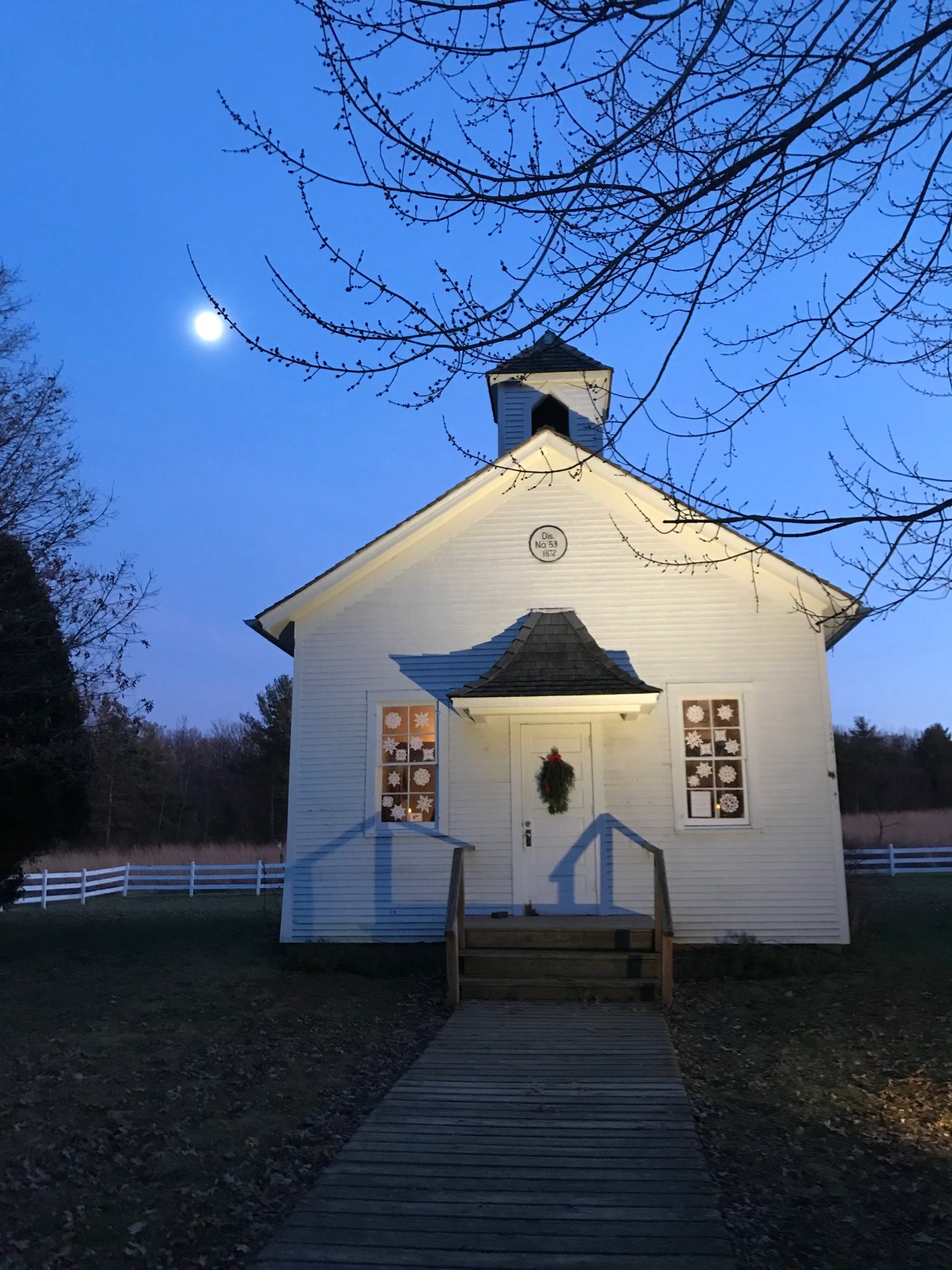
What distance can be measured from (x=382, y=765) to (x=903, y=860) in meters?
20.4

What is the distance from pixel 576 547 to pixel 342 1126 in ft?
24.6

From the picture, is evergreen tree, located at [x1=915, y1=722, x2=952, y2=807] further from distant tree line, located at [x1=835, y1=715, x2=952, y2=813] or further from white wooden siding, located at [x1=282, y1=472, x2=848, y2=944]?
Answer: white wooden siding, located at [x1=282, y1=472, x2=848, y2=944]

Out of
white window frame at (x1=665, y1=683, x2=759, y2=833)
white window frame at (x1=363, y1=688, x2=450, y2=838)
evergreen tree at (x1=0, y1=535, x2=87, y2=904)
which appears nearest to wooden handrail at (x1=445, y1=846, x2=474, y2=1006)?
white window frame at (x1=363, y1=688, x2=450, y2=838)

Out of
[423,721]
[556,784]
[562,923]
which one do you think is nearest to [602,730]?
[556,784]

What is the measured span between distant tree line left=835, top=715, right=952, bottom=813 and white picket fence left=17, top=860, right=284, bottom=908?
3559cm

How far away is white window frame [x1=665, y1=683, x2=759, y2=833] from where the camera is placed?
10859mm

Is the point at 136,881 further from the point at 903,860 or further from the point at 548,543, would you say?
the point at 903,860

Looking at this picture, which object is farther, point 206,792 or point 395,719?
point 206,792

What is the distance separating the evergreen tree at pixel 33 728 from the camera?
35.1ft

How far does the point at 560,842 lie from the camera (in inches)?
431

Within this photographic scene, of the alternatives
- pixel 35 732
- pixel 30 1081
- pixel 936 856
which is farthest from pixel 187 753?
pixel 30 1081

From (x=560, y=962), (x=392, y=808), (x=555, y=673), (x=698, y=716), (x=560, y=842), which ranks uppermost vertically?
(x=555, y=673)

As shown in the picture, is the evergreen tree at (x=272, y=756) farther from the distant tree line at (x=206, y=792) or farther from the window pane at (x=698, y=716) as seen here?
the window pane at (x=698, y=716)

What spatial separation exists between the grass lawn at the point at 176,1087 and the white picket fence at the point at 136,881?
13.5 metres
